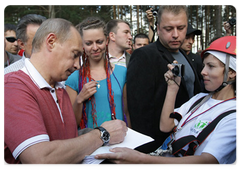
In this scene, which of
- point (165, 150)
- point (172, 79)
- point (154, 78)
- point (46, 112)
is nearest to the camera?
point (46, 112)

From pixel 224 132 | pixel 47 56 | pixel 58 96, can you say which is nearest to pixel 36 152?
pixel 58 96

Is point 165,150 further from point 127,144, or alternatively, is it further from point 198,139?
point 127,144

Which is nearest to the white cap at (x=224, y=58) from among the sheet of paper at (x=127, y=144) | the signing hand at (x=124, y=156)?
the sheet of paper at (x=127, y=144)

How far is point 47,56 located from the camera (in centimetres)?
119

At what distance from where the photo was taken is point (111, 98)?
2012 mm

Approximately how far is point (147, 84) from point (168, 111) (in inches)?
→ 13.5

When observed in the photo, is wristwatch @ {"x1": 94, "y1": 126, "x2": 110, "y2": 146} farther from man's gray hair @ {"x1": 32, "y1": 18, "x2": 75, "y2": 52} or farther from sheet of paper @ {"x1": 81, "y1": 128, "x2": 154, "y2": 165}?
man's gray hair @ {"x1": 32, "y1": 18, "x2": 75, "y2": 52}

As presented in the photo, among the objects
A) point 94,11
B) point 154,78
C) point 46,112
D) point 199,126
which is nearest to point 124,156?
point 46,112

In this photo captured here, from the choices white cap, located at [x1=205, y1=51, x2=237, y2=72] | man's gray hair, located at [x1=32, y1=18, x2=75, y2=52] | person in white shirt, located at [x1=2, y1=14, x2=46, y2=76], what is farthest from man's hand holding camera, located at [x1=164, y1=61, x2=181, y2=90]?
person in white shirt, located at [x1=2, y1=14, x2=46, y2=76]

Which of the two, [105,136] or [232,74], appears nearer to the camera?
[105,136]

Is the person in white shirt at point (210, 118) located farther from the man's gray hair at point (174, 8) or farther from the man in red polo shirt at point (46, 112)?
the man's gray hair at point (174, 8)

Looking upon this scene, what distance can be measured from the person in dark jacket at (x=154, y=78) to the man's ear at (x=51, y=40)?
100cm

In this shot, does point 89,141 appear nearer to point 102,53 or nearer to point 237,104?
point 237,104

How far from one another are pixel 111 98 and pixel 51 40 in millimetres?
983
